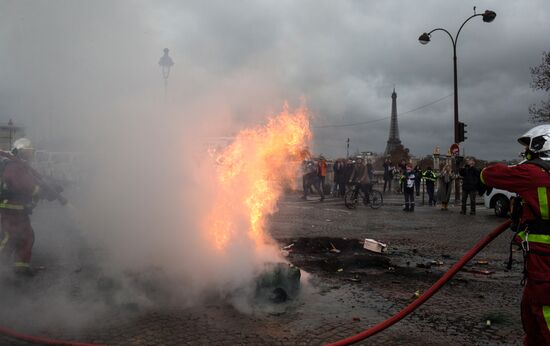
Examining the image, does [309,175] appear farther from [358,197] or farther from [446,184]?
[446,184]

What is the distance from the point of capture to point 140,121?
585 cm

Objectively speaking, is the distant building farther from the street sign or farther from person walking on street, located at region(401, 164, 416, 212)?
the street sign

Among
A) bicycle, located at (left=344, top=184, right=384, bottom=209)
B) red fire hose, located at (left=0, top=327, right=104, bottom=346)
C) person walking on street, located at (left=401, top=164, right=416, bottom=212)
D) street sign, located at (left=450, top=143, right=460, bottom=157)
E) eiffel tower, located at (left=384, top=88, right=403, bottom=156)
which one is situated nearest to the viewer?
red fire hose, located at (left=0, top=327, right=104, bottom=346)

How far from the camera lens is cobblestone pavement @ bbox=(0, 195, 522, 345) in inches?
161

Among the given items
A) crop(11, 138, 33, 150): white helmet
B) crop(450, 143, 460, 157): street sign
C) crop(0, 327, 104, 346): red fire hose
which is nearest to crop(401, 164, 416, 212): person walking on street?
crop(450, 143, 460, 157): street sign

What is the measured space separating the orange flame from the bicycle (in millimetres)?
10351

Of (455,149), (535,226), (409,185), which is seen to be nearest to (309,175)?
(409,185)

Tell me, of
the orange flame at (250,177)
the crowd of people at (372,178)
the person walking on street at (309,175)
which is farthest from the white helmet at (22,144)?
the person walking on street at (309,175)

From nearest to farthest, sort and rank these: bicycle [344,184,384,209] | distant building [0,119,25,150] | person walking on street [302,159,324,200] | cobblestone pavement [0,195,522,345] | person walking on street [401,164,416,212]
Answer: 1. cobblestone pavement [0,195,522,345]
2. distant building [0,119,25,150]
3. person walking on street [401,164,416,212]
4. bicycle [344,184,384,209]
5. person walking on street [302,159,324,200]

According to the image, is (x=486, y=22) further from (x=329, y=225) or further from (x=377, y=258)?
(x=377, y=258)

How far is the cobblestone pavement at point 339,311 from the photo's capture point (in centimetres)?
409

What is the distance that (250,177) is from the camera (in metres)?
5.80

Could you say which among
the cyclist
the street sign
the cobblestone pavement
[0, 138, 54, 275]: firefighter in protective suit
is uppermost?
the street sign

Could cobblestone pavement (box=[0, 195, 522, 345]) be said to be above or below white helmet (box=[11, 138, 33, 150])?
below
